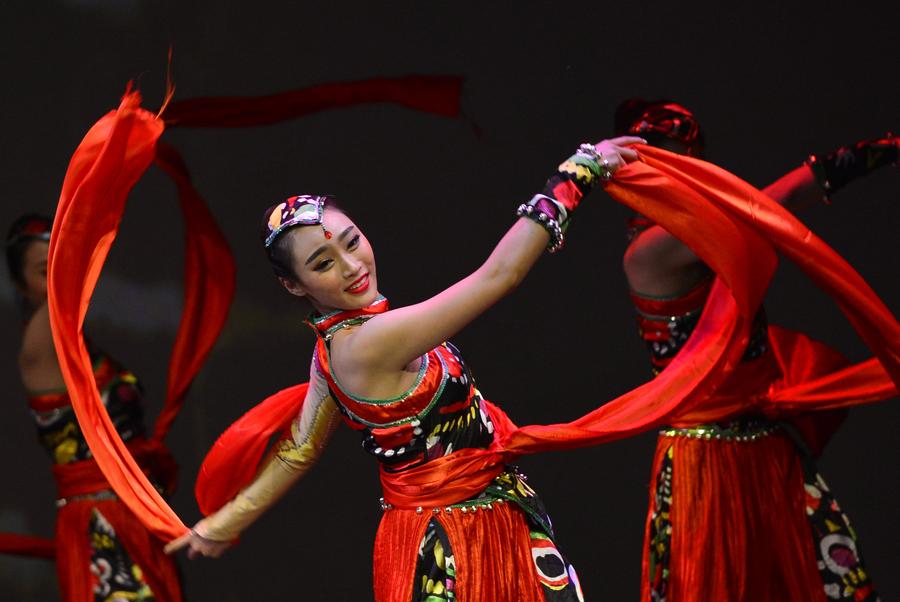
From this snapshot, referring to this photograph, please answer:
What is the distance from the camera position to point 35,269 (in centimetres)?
414

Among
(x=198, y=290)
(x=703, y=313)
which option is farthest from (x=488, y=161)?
(x=703, y=313)

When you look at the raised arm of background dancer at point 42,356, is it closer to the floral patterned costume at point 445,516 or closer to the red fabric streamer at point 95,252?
the red fabric streamer at point 95,252

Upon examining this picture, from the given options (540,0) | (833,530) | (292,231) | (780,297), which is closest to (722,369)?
(833,530)

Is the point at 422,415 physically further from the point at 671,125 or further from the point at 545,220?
the point at 671,125

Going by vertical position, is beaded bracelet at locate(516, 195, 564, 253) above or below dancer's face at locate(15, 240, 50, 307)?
below

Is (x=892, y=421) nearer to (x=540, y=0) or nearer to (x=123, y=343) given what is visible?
(x=540, y=0)

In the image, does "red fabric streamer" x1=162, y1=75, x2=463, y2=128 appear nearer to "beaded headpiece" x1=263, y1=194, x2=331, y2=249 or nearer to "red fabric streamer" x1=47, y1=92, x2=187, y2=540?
"red fabric streamer" x1=47, y1=92, x2=187, y2=540

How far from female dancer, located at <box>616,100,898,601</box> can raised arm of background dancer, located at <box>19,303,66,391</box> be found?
174cm

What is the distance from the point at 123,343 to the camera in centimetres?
509

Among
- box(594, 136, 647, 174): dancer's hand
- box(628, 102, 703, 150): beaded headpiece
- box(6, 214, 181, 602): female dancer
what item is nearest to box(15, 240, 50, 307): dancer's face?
box(6, 214, 181, 602): female dancer

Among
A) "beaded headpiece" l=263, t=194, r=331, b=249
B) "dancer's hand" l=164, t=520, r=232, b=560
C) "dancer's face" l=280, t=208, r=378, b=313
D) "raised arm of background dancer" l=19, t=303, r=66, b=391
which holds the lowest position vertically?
"dancer's hand" l=164, t=520, r=232, b=560

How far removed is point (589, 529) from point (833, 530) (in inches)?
56.3

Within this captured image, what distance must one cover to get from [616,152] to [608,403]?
0.60 metres

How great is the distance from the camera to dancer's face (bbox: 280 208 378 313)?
9.28 ft
